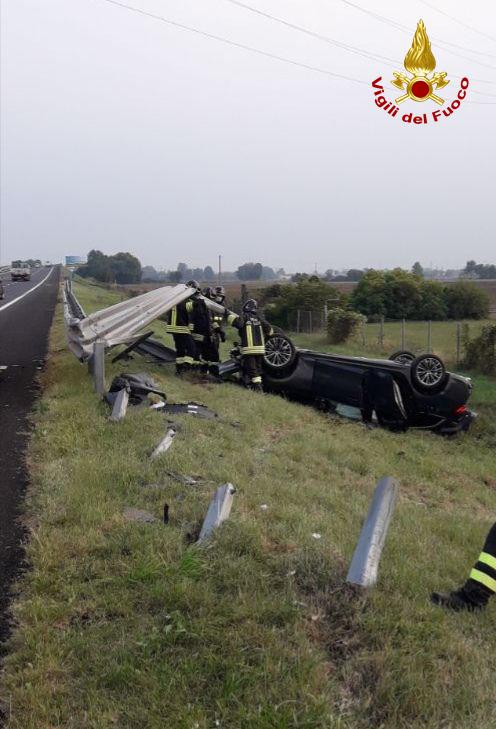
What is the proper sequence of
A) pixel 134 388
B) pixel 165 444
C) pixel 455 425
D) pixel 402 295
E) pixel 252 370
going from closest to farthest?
pixel 165 444
pixel 134 388
pixel 455 425
pixel 252 370
pixel 402 295

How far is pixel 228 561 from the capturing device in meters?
3.55

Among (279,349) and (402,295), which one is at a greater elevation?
(279,349)

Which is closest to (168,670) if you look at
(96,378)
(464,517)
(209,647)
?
(209,647)

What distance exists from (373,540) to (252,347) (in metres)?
6.93

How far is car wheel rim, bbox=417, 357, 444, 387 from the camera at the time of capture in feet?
31.5

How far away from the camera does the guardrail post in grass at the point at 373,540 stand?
3307 millimetres

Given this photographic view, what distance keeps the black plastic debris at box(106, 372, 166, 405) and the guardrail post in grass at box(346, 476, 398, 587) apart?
411 cm

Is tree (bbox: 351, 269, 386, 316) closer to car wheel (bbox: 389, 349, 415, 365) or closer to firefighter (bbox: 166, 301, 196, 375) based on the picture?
car wheel (bbox: 389, 349, 415, 365)

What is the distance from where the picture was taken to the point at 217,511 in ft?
13.3

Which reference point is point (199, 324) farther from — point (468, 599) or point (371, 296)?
point (371, 296)

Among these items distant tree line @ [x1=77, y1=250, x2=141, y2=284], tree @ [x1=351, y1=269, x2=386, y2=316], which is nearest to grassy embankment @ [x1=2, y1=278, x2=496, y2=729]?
tree @ [x1=351, y1=269, x2=386, y2=316]

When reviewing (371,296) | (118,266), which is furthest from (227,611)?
(118,266)

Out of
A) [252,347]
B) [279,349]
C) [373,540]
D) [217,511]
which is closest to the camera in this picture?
[373,540]

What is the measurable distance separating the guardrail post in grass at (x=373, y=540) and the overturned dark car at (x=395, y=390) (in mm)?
5992
